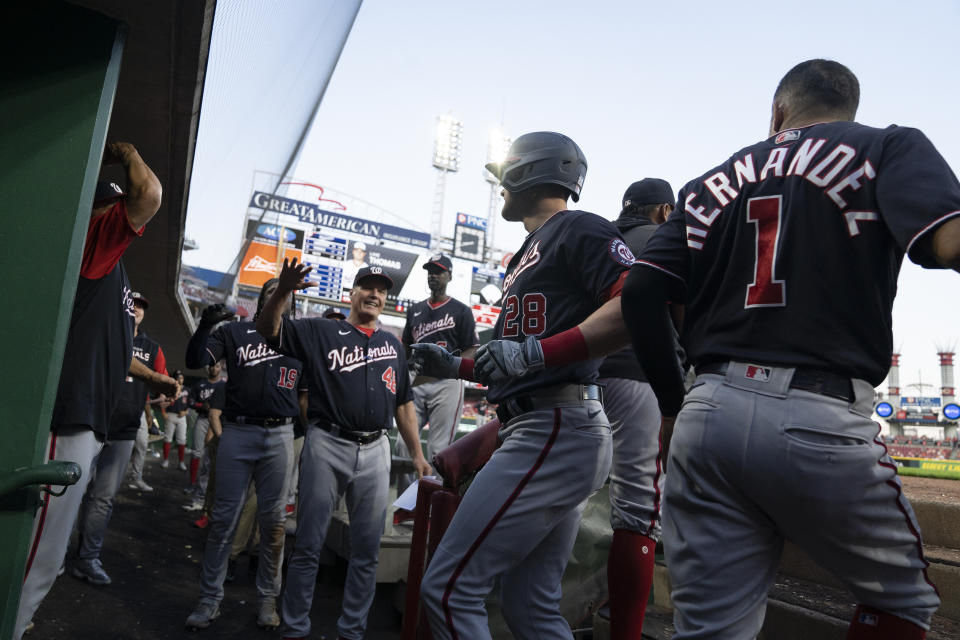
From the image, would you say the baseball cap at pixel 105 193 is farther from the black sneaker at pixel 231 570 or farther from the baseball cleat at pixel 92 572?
the black sneaker at pixel 231 570

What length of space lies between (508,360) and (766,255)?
78cm

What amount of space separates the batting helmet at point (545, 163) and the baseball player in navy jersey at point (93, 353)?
1302mm

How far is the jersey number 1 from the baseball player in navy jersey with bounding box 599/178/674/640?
981 mm

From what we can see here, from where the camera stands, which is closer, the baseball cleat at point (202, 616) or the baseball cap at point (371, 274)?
the baseball cleat at point (202, 616)

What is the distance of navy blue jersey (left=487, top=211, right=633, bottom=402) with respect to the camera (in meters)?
2.12

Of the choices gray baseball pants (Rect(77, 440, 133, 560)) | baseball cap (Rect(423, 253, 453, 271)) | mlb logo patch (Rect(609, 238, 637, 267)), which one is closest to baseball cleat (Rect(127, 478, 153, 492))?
gray baseball pants (Rect(77, 440, 133, 560))

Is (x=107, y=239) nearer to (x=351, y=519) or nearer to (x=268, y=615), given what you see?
(x=351, y=519)

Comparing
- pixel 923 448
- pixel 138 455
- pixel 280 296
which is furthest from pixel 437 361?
pixel 923 448

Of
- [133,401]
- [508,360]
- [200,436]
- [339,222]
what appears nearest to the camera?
[508,360]

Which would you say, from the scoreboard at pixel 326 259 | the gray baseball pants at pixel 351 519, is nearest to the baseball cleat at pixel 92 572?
the gray baseball pants at pixel 351 519

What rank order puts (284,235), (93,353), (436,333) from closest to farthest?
1. (93,353)
2. (436,333)
3. (284,235)

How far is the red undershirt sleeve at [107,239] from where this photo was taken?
2.35 metres

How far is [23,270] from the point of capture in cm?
171

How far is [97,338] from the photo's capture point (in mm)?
2814
